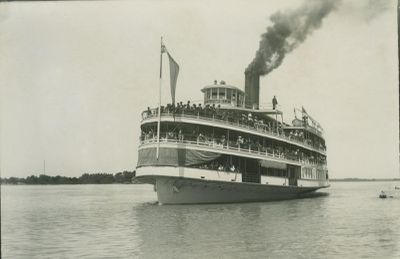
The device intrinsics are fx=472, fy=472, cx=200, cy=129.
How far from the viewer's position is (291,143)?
2639cm

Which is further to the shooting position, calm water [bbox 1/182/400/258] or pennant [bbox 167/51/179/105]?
pennant [bbox 167/51/179/105]

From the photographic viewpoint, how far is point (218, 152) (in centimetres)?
2141

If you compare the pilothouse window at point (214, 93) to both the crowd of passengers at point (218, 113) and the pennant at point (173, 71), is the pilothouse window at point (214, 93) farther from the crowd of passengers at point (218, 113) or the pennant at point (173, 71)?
the pennant at point (173, 71)

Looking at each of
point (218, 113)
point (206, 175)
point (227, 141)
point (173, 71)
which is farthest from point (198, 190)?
point (173, 71)

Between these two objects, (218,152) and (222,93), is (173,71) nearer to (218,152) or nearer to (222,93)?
(218,152)

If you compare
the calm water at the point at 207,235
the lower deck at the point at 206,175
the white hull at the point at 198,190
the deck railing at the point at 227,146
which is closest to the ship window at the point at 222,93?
the deck railing at the point at 227,146

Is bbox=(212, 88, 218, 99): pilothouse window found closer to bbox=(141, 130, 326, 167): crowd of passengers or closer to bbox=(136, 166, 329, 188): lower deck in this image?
bbox=(141, 130, 326, 167): crowd of passengers

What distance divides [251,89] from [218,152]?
272 inches

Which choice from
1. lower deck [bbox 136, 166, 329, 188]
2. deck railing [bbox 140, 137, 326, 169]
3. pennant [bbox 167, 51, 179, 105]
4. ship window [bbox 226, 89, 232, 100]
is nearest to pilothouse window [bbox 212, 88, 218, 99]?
ship window [bbox 226, 89, 232, 100]

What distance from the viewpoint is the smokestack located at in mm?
26719

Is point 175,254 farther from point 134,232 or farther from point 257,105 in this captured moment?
point 257,105

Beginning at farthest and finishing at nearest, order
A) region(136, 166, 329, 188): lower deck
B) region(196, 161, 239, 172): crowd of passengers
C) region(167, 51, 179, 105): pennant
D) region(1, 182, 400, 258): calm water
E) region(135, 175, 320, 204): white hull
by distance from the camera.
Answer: region(196, 161, 239, 172): crowd of passengers → region(135, 175, 320, 204): white hull → region(136, 166, 329, 188): lower deck → region(167, 51, 179, 105): pennant → region(1, 182, 400, 258): calm water

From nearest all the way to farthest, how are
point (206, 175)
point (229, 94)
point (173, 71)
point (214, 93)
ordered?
point (173, 71)
point (206, 175)
point (214, 93)
point (229, 94)

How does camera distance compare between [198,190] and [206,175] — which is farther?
[198,190]
